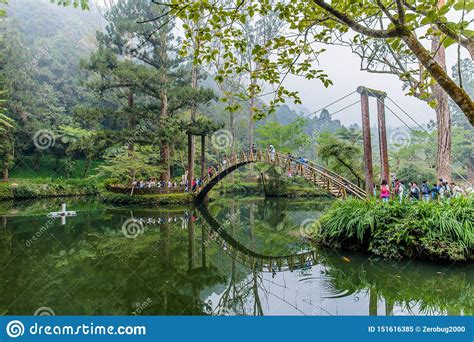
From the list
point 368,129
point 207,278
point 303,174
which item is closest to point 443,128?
point 368,129

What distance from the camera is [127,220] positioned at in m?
11.2

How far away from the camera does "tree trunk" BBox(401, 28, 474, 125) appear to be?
5.74 feet

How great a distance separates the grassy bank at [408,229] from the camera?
201 inches

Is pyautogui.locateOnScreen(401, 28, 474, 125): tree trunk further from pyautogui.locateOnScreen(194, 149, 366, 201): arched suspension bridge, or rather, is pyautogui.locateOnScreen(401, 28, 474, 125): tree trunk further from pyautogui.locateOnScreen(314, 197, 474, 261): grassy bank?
pyautogui.locateOnScreen(194, 149, 366, 201): arched suspension bridge

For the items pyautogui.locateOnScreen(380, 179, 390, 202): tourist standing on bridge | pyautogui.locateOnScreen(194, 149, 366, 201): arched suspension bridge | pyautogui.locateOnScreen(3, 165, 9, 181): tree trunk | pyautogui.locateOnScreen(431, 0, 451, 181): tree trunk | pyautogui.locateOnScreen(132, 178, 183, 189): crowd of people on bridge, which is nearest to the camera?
pyautogui.locateOnScreen(380, 179, 390, 202): tourist standing on bridge

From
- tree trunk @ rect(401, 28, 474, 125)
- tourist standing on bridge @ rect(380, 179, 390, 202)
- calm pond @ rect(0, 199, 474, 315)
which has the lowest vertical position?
calm pond @ rect(0, 199, 474, 315)

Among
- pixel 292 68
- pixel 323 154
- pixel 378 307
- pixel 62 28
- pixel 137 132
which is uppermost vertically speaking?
pixel 62 28

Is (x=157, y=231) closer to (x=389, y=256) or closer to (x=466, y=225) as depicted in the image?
(x=389, y=256)

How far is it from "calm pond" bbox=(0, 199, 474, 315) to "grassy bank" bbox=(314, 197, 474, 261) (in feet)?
0.99

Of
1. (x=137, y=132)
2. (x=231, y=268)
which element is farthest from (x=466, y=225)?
(x=137, y=132)

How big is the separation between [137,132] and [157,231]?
25.6 ft

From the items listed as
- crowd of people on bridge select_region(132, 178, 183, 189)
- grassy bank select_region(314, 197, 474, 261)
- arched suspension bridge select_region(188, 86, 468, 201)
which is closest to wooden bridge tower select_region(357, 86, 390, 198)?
arched suspension bridge select_region(188, 86, 468, 201)

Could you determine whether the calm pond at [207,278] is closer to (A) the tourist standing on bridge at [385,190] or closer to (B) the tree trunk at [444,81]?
(A) the tourist standing on bridge at [385,190]

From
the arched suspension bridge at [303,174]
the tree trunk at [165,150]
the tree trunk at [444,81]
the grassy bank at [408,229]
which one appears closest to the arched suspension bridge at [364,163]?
the arched suspension bridge at [303,174]
